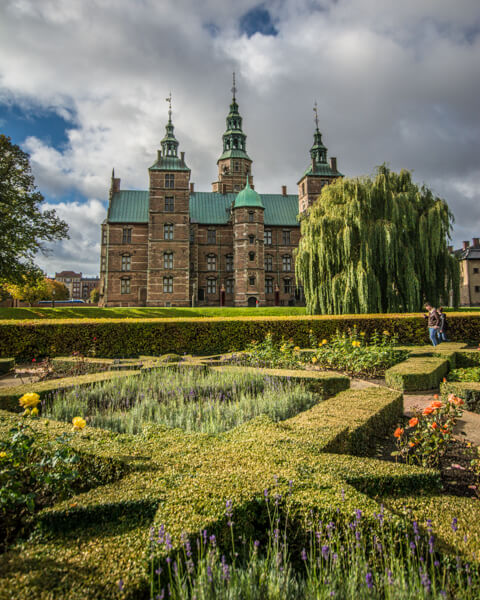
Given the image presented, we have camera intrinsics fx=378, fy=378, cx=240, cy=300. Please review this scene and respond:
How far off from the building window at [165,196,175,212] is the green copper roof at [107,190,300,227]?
369cm

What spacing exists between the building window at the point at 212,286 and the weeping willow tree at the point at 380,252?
24.5m

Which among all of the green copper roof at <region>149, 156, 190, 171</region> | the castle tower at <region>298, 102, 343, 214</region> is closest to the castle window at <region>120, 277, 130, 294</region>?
the green copper roof at <region>149, 156, 190, 171</region>

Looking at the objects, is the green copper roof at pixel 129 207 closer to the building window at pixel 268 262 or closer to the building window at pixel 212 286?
the building window at pixel 212 286

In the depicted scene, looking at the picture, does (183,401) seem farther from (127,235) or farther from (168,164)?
(127,235)

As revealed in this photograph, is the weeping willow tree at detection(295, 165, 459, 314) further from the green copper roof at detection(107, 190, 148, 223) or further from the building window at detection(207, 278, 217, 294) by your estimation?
the green copper roof at detection(107, 190, 148, 223)

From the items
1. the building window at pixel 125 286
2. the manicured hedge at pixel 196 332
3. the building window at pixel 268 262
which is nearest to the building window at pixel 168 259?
the building window at pixel 125 286

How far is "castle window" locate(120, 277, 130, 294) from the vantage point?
123ft

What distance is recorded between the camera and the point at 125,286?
3759cm

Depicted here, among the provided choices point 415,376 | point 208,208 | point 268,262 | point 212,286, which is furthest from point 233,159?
point 415,376

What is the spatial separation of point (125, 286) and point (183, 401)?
110ft

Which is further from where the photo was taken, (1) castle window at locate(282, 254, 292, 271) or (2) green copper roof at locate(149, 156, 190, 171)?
(1) castle window at locate(282, 254, 292, 271)

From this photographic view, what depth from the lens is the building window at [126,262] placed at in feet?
124

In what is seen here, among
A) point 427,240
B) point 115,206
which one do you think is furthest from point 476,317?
point 115,206

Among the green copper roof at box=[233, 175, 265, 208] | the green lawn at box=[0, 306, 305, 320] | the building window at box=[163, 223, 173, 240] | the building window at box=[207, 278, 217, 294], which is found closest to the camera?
the green lawn at box=[0, 306, 305, 320]
